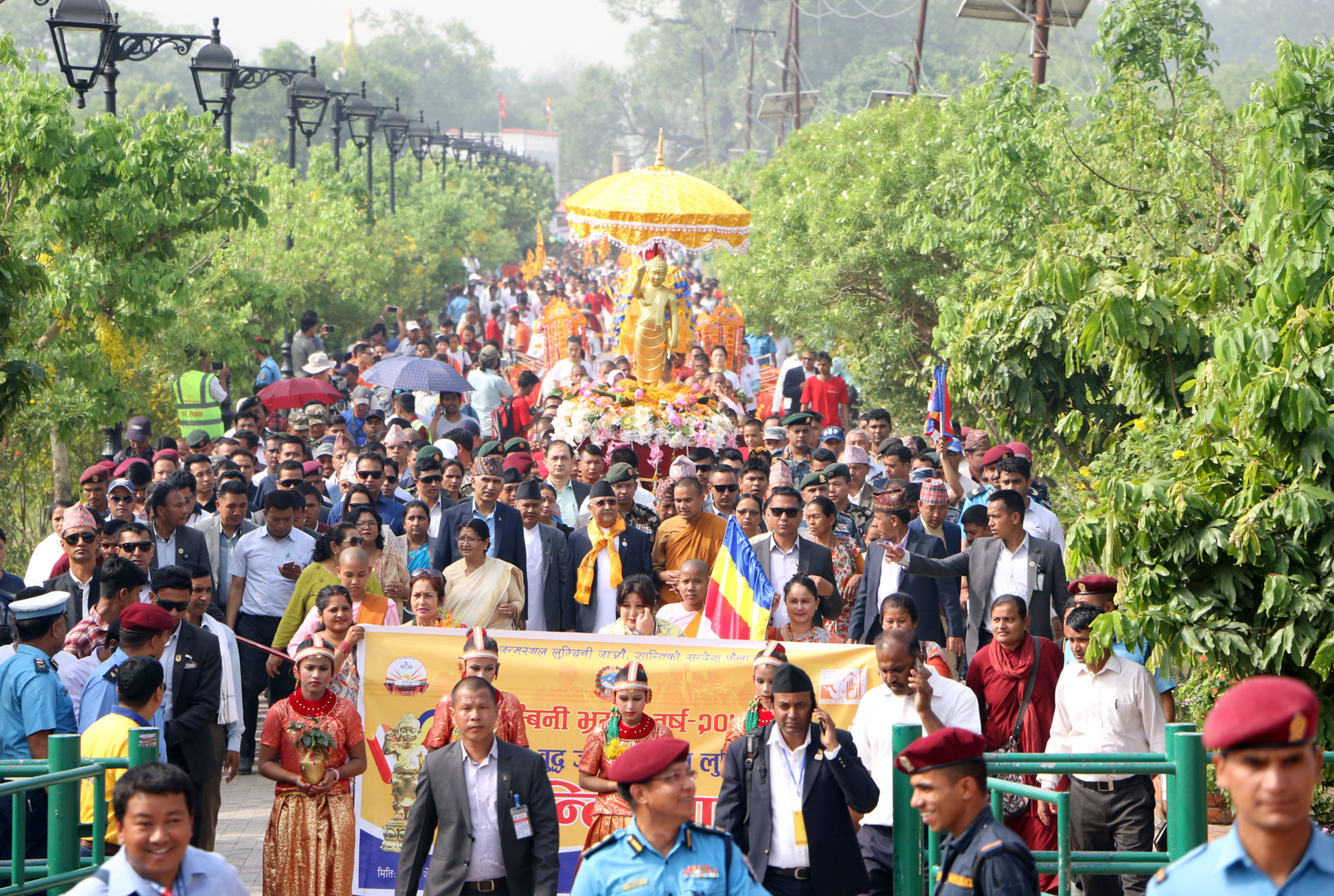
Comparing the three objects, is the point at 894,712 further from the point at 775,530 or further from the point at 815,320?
the point at 815,320

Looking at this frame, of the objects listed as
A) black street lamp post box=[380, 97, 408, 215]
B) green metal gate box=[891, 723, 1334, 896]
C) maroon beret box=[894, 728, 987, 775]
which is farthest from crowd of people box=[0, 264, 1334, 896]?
black street lamp post box=[380, 97, 408, 215]

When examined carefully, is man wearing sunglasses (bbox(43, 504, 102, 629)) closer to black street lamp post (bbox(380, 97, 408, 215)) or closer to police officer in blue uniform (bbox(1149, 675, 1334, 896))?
police officer in blue uniform (bbox(1149, 675, 1334, 896))

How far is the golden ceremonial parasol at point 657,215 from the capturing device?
18203mm

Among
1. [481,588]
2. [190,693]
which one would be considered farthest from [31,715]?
[481,588]

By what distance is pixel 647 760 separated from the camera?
177 inches

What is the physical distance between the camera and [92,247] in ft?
39.9

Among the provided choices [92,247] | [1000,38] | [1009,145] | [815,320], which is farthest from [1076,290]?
[1000,38]

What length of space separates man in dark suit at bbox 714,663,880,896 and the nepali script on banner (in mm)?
1526

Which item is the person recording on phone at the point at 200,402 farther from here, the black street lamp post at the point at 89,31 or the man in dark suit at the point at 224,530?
the man in dark suit at the point at 224,530

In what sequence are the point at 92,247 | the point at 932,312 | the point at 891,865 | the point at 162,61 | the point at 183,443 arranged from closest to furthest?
the point at 891,865 < the point at 92,247 < the point at 183,443 < the point at 932,312 < the point at 162,61

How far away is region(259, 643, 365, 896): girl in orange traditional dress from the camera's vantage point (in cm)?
671

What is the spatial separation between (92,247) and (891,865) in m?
8.58

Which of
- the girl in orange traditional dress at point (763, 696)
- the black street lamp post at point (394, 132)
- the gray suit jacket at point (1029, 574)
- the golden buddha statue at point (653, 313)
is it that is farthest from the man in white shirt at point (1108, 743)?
the black street lamp post at point (394, 132)

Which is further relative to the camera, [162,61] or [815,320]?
[162,61]
